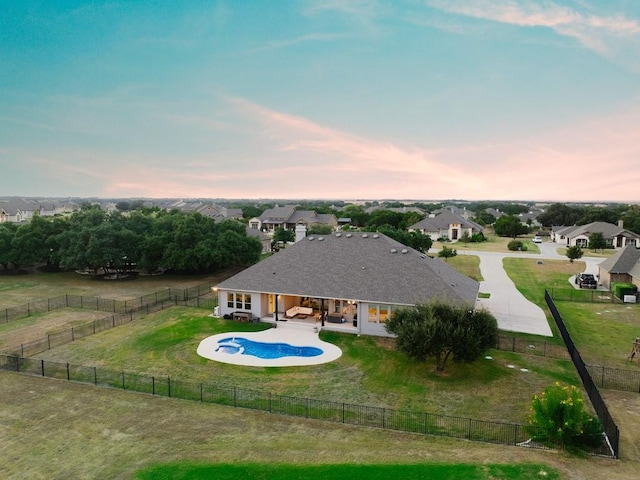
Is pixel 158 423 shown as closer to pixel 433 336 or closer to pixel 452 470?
pixel 452 470

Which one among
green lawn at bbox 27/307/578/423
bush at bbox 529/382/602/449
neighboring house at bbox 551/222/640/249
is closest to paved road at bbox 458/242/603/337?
green lawn at bbox 27/307/578/423

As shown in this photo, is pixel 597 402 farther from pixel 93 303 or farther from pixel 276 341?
pixel 93 303

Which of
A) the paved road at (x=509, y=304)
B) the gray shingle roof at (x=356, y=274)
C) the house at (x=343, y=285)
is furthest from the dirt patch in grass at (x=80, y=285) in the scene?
the paved road at (x=509, y=304)

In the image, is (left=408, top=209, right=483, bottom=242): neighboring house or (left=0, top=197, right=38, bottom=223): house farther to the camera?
(left=0, top=197, right=38, bottom=223): house

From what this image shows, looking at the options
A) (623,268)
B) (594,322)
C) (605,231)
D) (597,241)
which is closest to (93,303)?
(594,322)

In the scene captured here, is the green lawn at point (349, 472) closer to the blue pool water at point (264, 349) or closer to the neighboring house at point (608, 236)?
the blue pool water at point (264, 349)

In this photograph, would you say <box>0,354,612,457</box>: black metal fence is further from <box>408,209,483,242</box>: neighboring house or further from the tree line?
<box>408,209,483,242</box>: neighboring house
